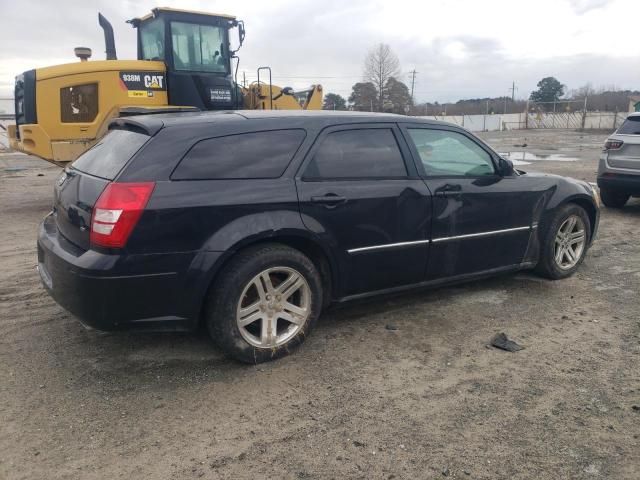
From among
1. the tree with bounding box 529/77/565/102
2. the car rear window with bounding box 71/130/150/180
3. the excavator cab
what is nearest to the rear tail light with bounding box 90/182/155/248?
the car rear window with bounding box 71/130/150/180

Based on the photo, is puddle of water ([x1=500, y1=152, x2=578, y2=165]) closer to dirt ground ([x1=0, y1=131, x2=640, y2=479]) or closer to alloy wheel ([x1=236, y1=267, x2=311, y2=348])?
dirt ground ([x1=0, y1=131, x2=640, y2=479])

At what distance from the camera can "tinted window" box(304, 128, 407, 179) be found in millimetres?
3826

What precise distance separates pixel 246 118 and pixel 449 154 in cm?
178

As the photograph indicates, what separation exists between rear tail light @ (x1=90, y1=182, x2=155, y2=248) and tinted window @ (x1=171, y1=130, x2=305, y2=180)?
252 mm

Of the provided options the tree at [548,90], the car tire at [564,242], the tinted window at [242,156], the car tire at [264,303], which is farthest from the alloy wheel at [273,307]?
the tree at [548,90]

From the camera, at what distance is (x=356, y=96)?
210ft

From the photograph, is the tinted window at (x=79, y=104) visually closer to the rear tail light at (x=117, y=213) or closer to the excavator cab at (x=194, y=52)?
the excavator cab at (x=194, y=52)

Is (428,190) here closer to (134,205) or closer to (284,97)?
(134,205)

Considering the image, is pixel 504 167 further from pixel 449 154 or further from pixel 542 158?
pixel 542 158

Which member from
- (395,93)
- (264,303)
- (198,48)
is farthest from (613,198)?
(395,93)

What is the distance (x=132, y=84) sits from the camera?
9289mm

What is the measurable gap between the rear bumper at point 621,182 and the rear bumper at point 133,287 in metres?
7.31

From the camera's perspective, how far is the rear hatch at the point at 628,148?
813 centimetres

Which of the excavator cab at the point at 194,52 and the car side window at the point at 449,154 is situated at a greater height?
the excavator cab at the point at 194,52
